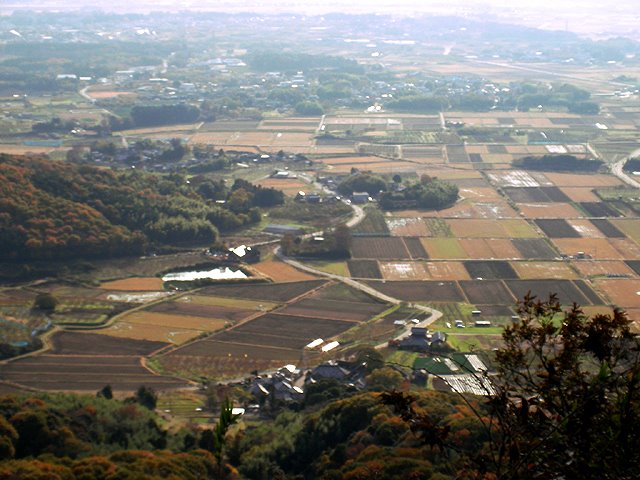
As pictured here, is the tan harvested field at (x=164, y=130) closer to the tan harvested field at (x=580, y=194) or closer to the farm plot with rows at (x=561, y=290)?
the tan harvested field at (x=580, y=194)

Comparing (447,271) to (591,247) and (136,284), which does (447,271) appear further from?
(136,284)

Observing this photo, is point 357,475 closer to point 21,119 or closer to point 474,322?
point 474,322

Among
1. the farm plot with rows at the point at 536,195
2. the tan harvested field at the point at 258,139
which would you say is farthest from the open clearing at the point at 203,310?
the tan harvested field at the point at 258,139

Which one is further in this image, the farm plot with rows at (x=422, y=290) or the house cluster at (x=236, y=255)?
the house cluster at (x=236, y=255)

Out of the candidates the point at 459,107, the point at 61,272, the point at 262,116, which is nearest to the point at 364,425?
the point at 61,272

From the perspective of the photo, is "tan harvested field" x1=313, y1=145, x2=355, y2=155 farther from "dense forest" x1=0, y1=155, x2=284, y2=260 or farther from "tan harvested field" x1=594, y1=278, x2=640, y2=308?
"tan harvested field" x1=594, y1=278, x2=640, y2=308

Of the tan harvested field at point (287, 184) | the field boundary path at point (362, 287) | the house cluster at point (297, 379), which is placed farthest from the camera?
the tan harvested field at point (287, 184)

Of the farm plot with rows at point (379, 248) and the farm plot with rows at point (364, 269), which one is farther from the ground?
the farm plot with rows at point (364, 269)
